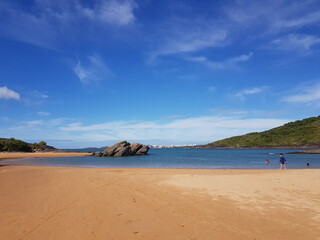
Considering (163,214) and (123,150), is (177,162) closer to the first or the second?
(123,150)

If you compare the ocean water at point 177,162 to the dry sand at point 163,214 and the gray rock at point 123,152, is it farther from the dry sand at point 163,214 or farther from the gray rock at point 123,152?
the dry sand at point 163,214

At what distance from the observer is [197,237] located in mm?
7414

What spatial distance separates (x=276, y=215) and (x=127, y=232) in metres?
6.16

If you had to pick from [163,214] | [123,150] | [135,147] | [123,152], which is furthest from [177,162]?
[163,214]

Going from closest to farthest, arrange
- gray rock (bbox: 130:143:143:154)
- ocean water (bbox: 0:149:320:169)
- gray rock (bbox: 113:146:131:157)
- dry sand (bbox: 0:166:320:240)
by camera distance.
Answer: dry sand (bbox: 0:166:320:240) < ocean water (bbox: 0:149:320:169) < gray rock (bbox: 113:146:131:157) < gray rock (bbox: 130:143:143:154)

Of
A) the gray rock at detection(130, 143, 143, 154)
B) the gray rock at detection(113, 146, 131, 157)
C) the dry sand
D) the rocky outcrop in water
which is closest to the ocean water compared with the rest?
the gray rock at detection(113, 146, 131, 157)

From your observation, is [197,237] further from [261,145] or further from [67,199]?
[261,145]

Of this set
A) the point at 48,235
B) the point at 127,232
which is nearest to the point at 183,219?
the point at 127,232

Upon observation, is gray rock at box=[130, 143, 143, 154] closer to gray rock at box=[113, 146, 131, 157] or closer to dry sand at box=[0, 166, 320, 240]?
gray rock at box=[113, 146, 131, 157]

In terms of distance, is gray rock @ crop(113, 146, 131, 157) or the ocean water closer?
the ocean water

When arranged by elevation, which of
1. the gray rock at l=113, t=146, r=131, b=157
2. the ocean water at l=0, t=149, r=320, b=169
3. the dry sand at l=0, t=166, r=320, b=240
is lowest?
the dry sand at l=0, t=166, r=320, b=240

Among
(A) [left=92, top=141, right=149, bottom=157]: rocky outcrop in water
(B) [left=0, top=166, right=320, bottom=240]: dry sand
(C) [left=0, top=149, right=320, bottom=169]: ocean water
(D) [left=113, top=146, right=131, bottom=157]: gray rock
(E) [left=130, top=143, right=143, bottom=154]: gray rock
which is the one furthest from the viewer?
(E) [left=130, top=143, right=143, bottom=154]: gray rock

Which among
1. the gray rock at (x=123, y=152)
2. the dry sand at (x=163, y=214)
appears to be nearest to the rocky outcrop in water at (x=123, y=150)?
the gray rock at (x=123, y=152)

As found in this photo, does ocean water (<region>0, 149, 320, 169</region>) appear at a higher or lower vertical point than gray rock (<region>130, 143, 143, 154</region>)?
lower
